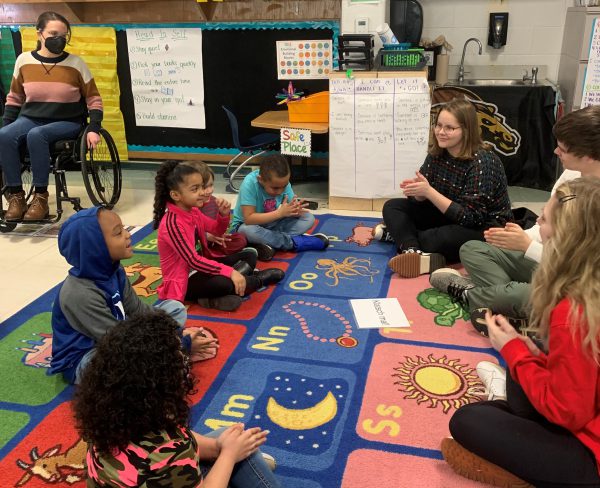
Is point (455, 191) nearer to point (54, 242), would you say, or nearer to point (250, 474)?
point (250, 474)

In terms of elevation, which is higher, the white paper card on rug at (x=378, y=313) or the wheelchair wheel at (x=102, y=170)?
the wheelchair wheel at (x=102, y=170)

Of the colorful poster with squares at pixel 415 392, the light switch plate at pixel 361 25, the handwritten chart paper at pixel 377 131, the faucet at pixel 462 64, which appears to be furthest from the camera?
the faucet at pixel 462 64

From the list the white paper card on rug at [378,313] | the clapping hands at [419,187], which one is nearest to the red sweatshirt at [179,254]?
the white paper card on rug at [378,313]

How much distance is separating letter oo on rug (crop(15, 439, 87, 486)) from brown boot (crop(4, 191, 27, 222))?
216 cm

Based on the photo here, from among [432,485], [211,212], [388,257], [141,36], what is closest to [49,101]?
[141,36]

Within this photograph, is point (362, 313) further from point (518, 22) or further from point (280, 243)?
point (518, 22)

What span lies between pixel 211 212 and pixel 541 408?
6.31ft

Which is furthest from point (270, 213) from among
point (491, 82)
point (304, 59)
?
point (491, 82)

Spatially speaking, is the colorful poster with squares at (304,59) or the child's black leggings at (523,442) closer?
the child's black leggings at (523,442)

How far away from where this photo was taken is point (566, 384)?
131cm

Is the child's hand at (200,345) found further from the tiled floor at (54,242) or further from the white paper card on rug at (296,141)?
the white paper card on rug at (296,141)

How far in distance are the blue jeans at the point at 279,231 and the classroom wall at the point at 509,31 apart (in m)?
2.01

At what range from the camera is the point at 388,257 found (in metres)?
3.15

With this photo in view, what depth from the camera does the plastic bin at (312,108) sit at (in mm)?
3900
